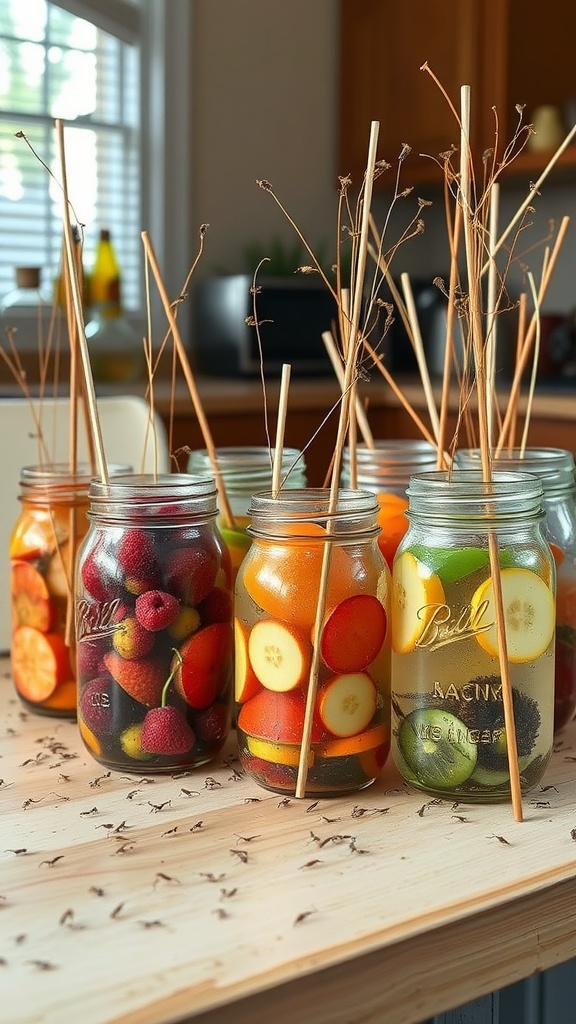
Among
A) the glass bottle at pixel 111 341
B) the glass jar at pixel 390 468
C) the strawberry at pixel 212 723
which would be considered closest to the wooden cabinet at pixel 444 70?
the glass bottle at pixel 111 341

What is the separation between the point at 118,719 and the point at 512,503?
0.30m

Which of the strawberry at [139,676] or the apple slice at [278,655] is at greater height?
the apple slice at [278,655]

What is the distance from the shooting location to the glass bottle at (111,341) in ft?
8.66

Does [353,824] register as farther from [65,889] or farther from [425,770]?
[65,889]

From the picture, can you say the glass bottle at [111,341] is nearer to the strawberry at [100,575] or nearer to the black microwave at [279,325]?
the black microwave at [279,325]

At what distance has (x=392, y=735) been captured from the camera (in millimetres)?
784

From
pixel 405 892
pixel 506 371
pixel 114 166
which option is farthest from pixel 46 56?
pixel 405 892

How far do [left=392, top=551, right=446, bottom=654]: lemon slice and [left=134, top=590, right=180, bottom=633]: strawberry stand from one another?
146mm

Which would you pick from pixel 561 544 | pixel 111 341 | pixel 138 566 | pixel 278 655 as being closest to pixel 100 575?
Result: pixel 138 566

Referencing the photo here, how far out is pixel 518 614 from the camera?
2.28 ft

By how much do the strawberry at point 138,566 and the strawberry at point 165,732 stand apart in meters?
0.08

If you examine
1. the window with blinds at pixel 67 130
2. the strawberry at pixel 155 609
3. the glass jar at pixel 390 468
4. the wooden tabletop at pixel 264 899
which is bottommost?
the wooden tabletop at pixel 264 899

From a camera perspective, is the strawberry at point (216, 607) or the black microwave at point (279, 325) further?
the black microwave at point (279, 325)

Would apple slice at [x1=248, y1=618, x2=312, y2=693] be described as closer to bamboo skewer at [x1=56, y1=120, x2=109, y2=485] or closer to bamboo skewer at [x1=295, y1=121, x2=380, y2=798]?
bamboo skewer at [x1=295, y1=121, x2=380, y2=798]
